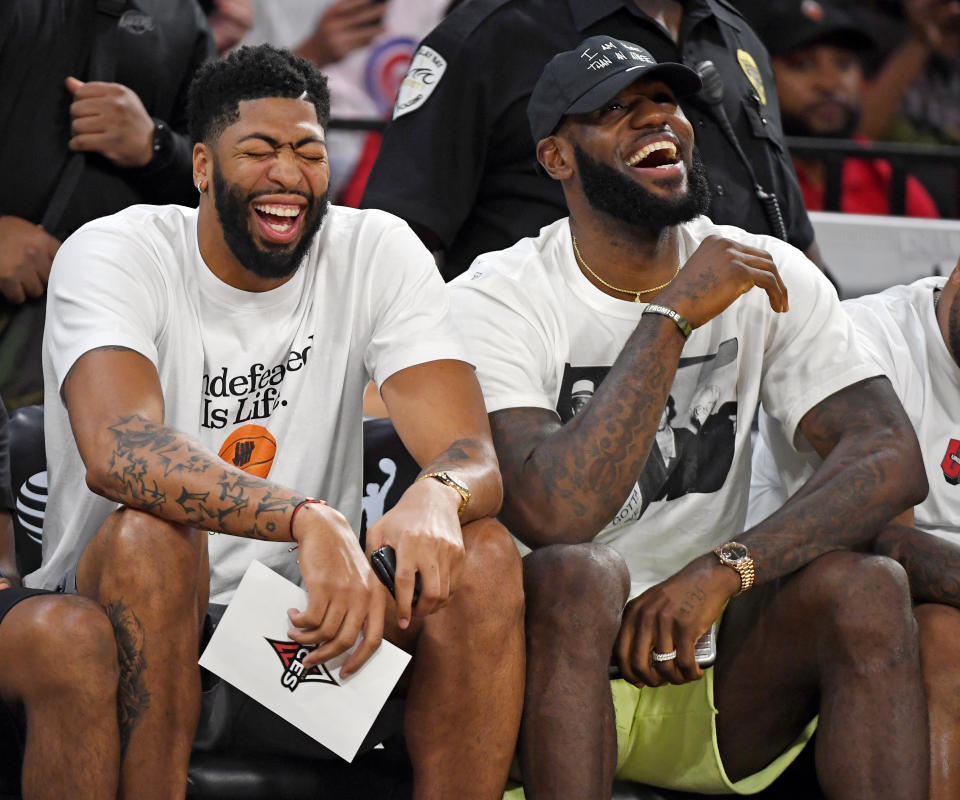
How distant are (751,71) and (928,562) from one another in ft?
5.21

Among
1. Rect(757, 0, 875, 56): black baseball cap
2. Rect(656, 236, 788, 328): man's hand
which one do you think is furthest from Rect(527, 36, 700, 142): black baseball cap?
Rect(757, 0, 875, 56): black baseball cap

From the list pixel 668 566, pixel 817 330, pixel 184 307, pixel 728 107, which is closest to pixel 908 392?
pixel 817 330

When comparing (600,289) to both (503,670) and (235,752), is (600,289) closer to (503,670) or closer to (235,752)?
(503,670)

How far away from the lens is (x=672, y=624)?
249cm

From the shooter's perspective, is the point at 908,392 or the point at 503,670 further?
the point at 908,392

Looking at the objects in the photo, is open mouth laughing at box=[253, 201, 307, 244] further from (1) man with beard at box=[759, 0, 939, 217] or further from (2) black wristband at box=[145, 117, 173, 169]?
(1) man with beard at box=[759, 0, 939, 217]

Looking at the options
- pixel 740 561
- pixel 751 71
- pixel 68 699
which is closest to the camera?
pixel 68 699

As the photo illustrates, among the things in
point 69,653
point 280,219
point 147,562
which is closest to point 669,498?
point 280,219

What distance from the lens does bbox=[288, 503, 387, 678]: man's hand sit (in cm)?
214

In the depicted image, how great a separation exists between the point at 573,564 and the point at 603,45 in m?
1.22

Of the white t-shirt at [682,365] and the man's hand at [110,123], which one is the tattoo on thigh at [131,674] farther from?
the man's hand at [110,123]

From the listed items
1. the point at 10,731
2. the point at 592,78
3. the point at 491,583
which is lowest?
the point at 10,731

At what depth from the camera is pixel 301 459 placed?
269 cm

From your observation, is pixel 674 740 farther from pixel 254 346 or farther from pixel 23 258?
pixel 23 258
